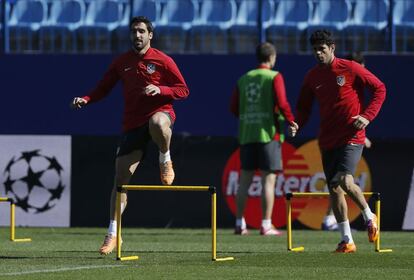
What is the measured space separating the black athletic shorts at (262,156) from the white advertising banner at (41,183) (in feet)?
8.15

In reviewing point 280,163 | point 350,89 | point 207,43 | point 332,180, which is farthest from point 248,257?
point 207,43

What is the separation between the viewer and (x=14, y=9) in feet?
55.7

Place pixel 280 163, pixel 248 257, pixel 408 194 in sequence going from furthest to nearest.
A: pixel 408 194, pixel 280 163, pixel 248 257

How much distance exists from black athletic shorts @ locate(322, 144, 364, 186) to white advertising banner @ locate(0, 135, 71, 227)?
5.27 m

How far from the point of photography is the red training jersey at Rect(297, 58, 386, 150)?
396 inches

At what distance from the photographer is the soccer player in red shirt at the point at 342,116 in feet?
32.8

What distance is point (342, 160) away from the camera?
1002 cm

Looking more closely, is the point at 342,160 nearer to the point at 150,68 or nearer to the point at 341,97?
the point at 341,97

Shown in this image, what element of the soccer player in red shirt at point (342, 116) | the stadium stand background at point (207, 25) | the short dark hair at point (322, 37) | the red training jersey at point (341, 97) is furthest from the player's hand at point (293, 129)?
the stadium stand background at point (207, 25)

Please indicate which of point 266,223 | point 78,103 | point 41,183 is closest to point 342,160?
point 78,103

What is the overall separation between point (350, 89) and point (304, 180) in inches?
177

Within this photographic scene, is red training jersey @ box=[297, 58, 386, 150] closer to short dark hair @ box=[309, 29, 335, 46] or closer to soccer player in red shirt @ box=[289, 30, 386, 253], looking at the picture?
soccer player in red shirt @ box=[289, 30, 386, 253]

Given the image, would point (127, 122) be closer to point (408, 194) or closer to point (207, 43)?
point (408, 194)

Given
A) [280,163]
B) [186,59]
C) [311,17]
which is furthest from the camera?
[311,17]
